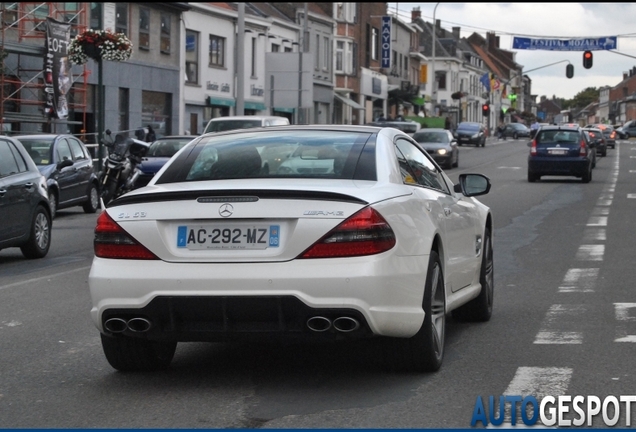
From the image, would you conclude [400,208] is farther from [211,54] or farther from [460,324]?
[211,54]

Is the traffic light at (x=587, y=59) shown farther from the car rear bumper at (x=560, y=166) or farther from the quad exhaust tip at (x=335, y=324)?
the quad exhaust tip at (x=335, y=324)

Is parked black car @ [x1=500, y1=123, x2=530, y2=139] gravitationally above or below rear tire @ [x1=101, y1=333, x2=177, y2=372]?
above

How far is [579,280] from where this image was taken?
11.9 metres

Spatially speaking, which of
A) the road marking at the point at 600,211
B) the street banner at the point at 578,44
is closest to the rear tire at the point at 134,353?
the road marking at the point at 600,211

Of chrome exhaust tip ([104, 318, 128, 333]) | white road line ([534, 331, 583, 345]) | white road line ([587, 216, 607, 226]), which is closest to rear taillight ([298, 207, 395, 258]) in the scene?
chrome exhaust tip ([104, 318, 128, 333])

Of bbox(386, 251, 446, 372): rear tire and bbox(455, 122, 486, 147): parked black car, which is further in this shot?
bbox(455, 122, 486, 147): parked black car

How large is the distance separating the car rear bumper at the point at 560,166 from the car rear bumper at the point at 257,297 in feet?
90.7

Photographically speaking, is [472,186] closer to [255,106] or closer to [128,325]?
[128,325]

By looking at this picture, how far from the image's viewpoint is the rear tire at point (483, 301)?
8961 mm

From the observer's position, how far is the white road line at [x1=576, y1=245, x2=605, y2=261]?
14.0m

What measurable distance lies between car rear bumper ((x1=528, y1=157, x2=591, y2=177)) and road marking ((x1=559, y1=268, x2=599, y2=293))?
2093 cm

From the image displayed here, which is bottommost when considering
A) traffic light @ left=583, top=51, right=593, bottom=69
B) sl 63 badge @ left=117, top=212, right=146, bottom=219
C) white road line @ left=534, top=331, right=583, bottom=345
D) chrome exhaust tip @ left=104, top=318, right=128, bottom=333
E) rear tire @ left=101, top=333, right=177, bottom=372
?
white road line @ left=534, top=331, right=583, bottom=345

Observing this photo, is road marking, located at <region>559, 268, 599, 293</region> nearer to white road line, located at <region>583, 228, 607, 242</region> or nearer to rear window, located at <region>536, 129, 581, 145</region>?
white road line, located at <region>583, 228, 607, 242</region>

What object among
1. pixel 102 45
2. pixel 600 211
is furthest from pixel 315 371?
pixel 102 45
